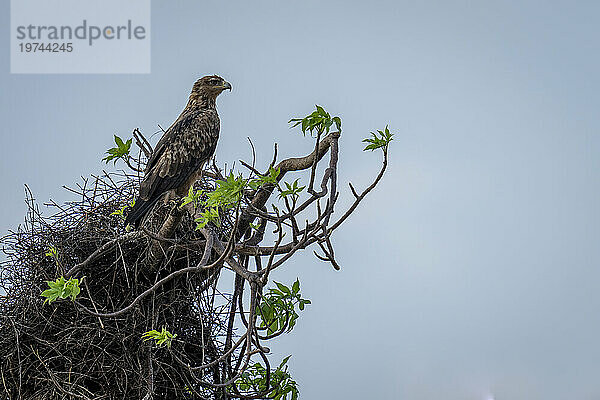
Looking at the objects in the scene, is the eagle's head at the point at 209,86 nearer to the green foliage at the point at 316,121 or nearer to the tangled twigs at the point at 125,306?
the tangled twigs at the point at 125,306

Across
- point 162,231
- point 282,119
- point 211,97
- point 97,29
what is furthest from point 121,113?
point 162,231

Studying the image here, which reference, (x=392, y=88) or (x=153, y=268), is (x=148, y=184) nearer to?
(x=153, y=268)

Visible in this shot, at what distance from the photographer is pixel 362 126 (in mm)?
1810

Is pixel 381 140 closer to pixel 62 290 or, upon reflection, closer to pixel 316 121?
pixel 316 121

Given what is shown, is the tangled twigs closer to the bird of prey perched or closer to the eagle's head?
the bird of prey perched

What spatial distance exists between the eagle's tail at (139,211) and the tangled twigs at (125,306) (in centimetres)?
2

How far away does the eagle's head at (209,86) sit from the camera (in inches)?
53.8

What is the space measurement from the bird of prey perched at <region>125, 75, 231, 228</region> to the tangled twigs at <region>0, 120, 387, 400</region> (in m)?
0.05

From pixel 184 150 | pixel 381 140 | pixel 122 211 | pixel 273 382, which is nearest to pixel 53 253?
pixel 122 211

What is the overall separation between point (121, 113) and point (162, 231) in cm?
85

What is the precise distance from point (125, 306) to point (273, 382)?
278 mm

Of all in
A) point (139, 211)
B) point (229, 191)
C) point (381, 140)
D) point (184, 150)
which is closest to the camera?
point (229, 191)

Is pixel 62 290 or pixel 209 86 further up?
pixel 209 86

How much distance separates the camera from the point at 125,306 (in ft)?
3.87
